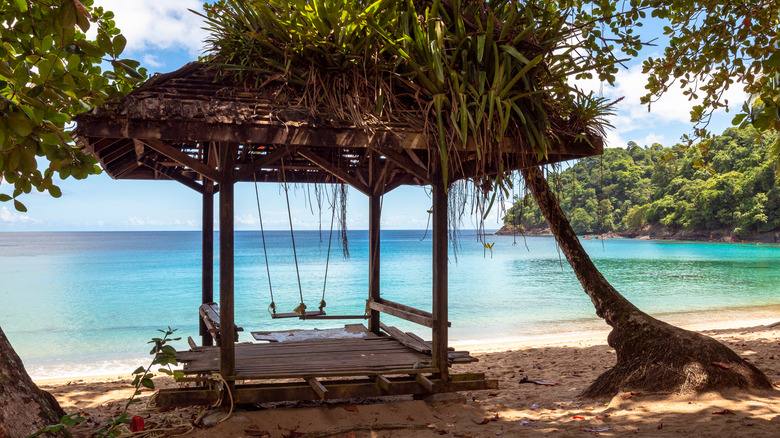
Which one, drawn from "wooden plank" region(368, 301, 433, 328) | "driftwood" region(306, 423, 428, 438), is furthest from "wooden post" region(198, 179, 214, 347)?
"driftwood" region(306, 423, 428, 438)

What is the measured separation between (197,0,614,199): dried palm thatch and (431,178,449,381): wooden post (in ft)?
2.29

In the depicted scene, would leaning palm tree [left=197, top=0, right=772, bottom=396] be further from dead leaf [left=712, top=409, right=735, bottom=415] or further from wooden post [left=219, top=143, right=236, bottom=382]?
dead leaf [left=712, top=409, right=735, bottom=415]

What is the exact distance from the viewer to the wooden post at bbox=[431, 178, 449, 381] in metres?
4.56

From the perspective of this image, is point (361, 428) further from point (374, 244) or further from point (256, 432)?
point (374, 244)

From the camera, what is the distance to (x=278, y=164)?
5492 millimetres

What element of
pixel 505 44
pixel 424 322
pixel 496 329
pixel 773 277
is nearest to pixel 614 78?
pixel 505 44

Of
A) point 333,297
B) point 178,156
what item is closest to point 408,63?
point 178,156

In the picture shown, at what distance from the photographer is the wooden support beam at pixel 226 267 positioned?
4.06 meters

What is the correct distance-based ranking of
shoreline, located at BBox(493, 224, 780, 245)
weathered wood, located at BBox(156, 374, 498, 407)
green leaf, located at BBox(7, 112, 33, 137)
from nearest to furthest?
green leaf, located at BBox(7, 112, 33, 137), weathered wood, located at BBox(156, 374, 498, 407), shoreline, located at BBox(493, 224, 780, 245)

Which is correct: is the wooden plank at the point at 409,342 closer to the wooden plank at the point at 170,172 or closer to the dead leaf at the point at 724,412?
the dead leaf at the point at 724,412

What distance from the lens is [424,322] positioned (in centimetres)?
469

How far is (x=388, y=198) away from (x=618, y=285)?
22798 millimetres

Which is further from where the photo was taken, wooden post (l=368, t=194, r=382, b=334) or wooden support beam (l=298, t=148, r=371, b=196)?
wooden post (l=368, t=194, r=382, b=334)

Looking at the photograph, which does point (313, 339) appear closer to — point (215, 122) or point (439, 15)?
point (215, 122)
